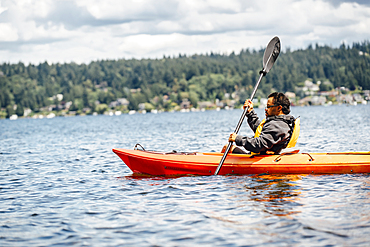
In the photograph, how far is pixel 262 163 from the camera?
34.9 feet

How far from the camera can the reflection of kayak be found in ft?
34.9

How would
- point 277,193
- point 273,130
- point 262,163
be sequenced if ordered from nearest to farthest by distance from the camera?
point 277,193 < point 273,130 < point 262,163

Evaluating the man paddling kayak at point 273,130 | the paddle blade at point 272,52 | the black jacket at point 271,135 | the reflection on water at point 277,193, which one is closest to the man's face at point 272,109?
the man paddling kayak at point 273,130

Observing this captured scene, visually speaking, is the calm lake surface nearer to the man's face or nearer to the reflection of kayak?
the reflection of kayak

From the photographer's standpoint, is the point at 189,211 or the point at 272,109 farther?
the point at 272,109

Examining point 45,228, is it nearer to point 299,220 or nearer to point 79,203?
point 79,203

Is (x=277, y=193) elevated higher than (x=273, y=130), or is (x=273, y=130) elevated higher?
(x=273, y=130)

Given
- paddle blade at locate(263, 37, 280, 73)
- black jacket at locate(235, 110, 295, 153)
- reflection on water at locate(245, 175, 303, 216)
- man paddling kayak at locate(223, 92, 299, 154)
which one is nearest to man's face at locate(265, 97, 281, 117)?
man paddling kayak at locate(223, 92, 299, 154)

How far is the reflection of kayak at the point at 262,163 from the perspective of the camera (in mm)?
10633

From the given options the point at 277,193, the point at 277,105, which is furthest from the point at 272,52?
the point at 277,193

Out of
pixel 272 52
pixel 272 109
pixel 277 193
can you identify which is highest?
pixel 272 52

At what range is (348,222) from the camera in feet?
22.8

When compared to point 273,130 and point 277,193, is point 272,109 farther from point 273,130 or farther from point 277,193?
point 277,193

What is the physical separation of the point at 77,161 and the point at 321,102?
166619 mm
